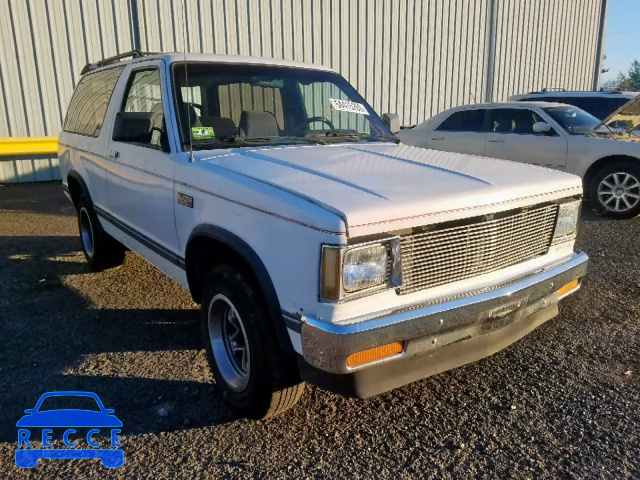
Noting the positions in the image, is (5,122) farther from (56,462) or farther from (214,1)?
(56,462)

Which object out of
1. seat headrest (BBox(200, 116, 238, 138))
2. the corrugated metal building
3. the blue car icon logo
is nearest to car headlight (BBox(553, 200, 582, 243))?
seat headrest (BBox(200, 116, 238, 138))

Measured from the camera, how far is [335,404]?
9.48 feet

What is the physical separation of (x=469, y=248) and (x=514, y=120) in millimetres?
6986

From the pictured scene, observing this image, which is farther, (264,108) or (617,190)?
(617,190)

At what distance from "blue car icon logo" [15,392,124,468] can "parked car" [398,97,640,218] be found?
730 cm

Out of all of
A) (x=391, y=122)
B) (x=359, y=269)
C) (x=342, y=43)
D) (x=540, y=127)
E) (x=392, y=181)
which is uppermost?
(x=342, y=43)

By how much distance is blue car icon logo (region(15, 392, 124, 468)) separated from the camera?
2.45 meters

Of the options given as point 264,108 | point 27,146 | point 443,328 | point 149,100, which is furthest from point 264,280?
point 27,146

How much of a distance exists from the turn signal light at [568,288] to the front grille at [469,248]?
302 millimetres

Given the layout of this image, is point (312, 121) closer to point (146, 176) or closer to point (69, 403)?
point (146, 176)

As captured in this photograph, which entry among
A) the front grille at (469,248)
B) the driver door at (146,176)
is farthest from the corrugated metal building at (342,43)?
the front grille at (469,248)

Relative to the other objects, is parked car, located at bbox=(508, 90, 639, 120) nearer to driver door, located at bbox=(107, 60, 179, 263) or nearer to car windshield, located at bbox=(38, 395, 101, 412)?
→ driver door, located at bbox=(107, 60, 179, 263)

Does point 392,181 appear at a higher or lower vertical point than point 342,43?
lower

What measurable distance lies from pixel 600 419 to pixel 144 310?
3.34m
